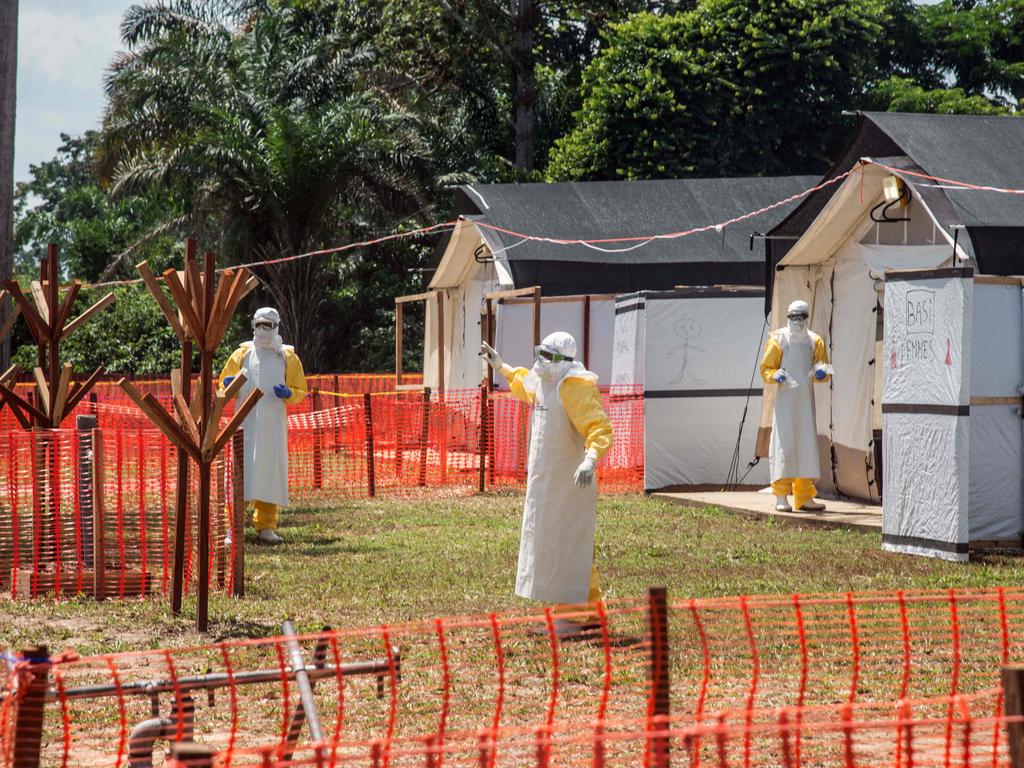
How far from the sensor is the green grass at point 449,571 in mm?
8766

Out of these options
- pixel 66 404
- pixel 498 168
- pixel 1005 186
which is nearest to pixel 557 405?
pixel 66 404

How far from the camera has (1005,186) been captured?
44.1 ft

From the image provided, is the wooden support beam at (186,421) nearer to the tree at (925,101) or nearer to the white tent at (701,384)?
the white tent at (701,384)

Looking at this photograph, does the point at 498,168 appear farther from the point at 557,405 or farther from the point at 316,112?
the point at 557,405

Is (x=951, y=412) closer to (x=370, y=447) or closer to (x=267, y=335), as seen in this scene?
(x=267, y=335)

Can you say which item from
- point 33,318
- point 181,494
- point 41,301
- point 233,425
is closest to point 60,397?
point 33,318

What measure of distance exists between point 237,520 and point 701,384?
8.37m

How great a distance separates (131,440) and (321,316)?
715 inches

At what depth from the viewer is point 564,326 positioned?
21359mm

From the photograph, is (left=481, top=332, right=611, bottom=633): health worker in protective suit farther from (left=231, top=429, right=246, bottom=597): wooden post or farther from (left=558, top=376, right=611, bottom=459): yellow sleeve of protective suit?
(left=231, top=429, right=246, bottom=597): wooden post

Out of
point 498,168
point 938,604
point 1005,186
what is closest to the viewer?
point 938,604

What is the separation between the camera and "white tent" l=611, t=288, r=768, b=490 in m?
16.7

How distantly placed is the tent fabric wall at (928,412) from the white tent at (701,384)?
5.03 meters

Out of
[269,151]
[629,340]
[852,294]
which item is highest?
[269,151]
